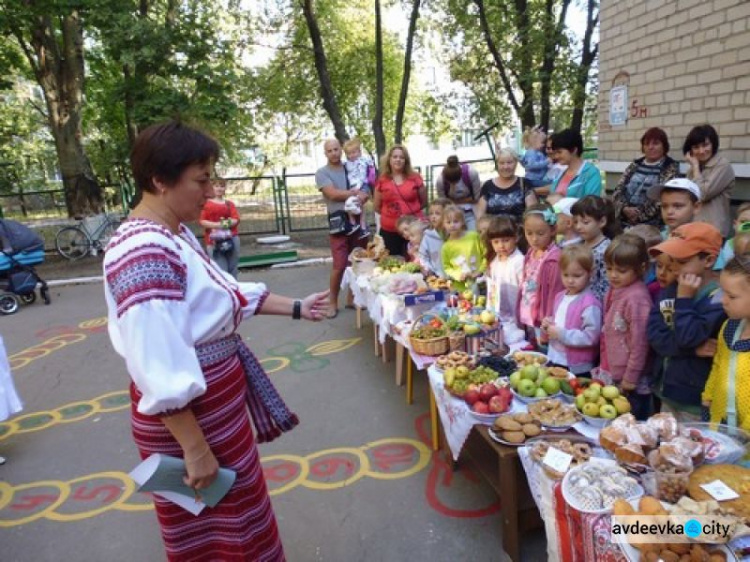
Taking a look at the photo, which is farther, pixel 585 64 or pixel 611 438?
pixel 585 64

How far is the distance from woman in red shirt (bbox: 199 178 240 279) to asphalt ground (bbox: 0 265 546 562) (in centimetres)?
202

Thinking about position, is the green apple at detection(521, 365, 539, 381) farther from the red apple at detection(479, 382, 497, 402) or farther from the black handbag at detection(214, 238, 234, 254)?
the black handbag at detection(214, 238, 234, 254)

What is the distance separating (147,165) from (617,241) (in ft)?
8.05

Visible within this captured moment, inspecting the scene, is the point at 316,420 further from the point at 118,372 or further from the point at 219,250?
the point at 219,250

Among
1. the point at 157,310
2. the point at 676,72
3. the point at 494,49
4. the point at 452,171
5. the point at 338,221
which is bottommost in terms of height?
the point at 338,221

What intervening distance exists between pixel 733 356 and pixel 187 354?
2.16 meters

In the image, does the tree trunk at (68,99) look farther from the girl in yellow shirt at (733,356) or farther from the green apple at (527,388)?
the girl in yellow shirt at (733,356)

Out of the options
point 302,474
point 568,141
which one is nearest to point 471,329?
point 302,474

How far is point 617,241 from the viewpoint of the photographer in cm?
290

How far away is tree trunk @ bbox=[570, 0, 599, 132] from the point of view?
10.0m

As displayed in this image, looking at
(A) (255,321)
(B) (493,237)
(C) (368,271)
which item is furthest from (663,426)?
(A) (255,321)

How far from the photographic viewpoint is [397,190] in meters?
5.97

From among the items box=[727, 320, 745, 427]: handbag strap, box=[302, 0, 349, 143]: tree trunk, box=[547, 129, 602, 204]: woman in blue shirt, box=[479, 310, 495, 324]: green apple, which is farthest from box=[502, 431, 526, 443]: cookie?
box=[302, 0, 349, 143]: tree trunk

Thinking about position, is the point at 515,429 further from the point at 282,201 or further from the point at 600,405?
the point at 282,201
